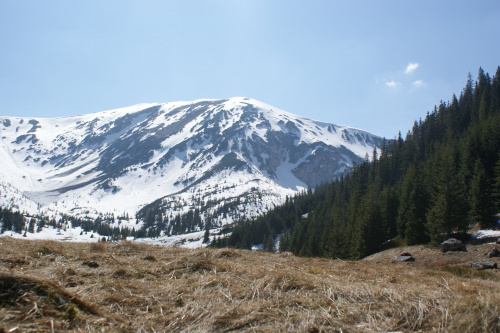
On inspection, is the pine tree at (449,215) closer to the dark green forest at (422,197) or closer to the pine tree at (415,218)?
the dark green forest at (422,197)

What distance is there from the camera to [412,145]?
9750 cm

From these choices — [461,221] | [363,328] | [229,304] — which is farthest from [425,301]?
[461,221]

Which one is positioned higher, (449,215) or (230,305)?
(449,215)

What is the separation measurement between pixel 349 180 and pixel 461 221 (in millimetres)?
74826

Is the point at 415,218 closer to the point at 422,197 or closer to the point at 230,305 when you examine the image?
the point at 422,197

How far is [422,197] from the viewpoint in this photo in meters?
45.7

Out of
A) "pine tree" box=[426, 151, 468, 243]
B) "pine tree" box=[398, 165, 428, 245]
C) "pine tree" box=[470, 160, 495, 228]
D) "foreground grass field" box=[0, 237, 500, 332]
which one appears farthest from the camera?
"pine tree" box=[398, 165, 428, 245]

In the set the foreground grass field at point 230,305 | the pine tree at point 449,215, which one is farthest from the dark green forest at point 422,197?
the foreground grass field at point 230,305

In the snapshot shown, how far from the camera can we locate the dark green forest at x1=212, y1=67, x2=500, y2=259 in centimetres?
3719

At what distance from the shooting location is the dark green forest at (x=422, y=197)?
37.2 meters

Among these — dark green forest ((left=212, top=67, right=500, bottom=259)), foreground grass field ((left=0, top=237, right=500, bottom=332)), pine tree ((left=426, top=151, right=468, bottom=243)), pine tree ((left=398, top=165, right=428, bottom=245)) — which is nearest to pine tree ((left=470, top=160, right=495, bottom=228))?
dark green forest ((left=212, top=67, right=500, bottom=259))

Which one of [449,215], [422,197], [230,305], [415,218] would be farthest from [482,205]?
[230,305]

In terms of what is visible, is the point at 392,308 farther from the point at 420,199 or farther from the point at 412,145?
the point at 412,145

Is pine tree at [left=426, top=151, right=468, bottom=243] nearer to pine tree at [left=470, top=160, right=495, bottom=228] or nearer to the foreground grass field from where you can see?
pine tree at [left=470, top=160, right=495, bottom=228]
